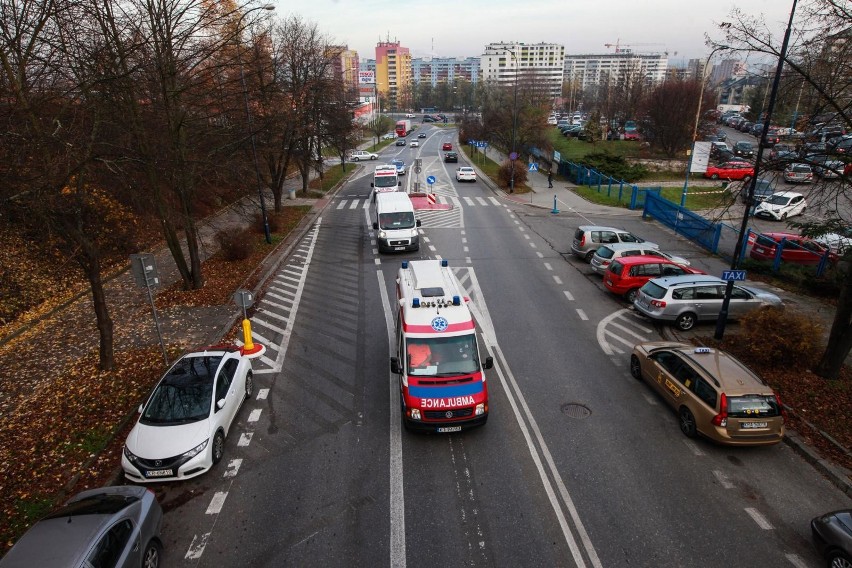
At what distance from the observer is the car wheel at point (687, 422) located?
10102 millimetres

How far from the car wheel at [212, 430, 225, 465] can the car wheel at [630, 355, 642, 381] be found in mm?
9698

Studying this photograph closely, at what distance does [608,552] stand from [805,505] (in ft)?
12.6

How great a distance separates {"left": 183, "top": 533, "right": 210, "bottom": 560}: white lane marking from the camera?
24.2 feet

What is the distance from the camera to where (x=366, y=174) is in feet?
177

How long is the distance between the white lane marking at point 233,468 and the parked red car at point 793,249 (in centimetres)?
2150

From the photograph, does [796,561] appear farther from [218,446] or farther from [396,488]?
[218,446]

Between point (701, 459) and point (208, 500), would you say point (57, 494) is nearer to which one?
point (208, 500)

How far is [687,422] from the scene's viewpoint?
10.2 m

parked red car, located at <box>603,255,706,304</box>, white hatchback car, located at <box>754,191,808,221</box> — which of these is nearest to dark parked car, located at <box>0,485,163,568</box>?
parked red car, located at <box>603,255,706,304</box>

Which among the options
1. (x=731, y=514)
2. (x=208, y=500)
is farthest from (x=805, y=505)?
(x=208, y=500)

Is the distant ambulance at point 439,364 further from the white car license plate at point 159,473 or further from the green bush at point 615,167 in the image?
the green bush at point 615,167

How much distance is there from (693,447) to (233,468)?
8938 millimetres

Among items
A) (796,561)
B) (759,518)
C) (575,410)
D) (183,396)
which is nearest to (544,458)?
(575,410)

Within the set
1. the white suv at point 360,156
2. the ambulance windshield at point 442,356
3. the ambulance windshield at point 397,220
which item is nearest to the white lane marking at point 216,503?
the ambulance windshield at point 442,356
